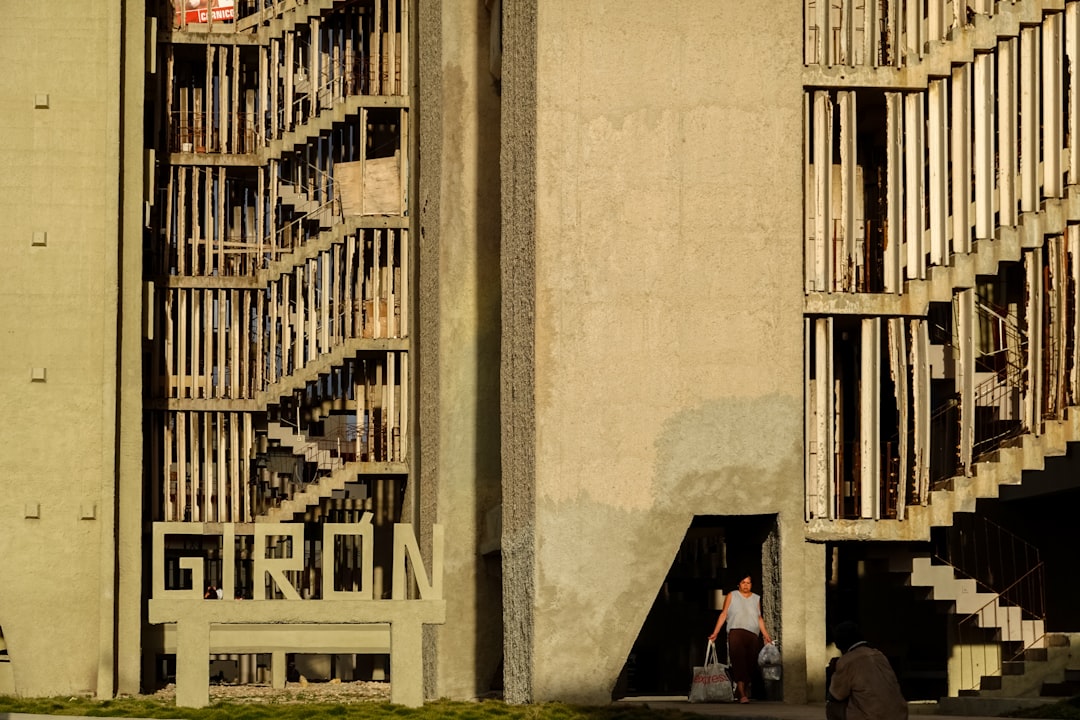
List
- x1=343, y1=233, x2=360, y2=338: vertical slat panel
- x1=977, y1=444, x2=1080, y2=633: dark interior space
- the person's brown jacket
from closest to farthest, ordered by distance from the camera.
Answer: the person's brown jacket
x1=977, y1=444, x2=1080, y2=633: dark interior space
x1=343, y1=233, x2=360, y2=338: vertical slat panel

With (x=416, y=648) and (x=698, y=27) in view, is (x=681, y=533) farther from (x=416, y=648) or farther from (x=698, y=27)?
(x=698, y=27)

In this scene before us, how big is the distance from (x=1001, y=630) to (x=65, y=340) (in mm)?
20416

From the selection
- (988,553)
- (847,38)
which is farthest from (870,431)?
(847,38)

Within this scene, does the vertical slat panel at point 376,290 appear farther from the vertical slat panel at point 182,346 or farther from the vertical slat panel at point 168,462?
the vertical slat panel at point 168,462

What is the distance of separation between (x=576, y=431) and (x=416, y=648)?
4.07m

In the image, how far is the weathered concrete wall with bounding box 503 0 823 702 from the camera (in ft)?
100

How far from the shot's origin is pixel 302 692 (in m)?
43.7

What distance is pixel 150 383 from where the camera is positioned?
159ft

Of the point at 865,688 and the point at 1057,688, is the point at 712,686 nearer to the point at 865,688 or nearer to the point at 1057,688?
the point at 1057,688

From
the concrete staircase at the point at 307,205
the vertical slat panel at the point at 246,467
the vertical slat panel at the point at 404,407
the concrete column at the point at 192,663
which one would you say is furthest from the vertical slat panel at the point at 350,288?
the concrete column at the point at 192,663

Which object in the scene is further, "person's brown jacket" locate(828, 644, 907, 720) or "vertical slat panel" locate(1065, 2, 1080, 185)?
"vertical slat panel" locate(1065, 2, 1080, 185)

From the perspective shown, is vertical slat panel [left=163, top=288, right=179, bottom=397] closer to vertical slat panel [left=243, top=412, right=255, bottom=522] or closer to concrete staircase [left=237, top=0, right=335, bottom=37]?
vertical slat panel [left=243, top=412, right=255, bottom=522]

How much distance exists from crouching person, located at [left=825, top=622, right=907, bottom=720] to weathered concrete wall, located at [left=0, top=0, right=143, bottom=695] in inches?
1108

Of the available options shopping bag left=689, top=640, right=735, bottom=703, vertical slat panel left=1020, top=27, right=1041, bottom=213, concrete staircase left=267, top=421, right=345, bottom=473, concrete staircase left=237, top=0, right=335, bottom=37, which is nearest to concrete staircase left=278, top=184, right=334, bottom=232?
concrete staircase left=237, top=0, right=335, bottom=37
